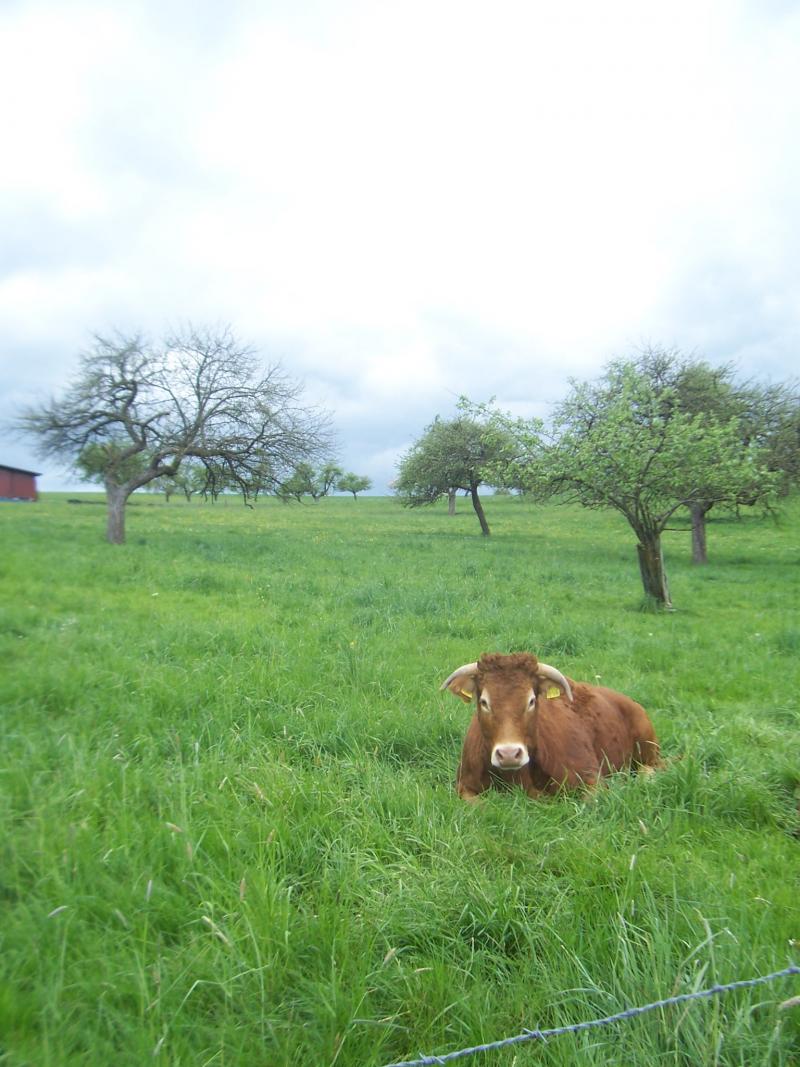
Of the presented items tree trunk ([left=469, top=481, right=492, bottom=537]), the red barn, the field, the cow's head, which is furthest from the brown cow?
the red barn

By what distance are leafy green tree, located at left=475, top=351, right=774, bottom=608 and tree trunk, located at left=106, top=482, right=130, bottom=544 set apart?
1405 centimetres

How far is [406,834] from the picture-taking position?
354 cm

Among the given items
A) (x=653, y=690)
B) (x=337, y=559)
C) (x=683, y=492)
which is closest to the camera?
(x=653, y=690)

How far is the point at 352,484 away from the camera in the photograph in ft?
386

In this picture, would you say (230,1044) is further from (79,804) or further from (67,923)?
(79,804)

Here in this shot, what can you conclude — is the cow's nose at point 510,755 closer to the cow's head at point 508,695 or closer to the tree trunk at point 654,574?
the cow's head at point 508,695

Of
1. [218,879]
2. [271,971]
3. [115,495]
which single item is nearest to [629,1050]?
[271,971]

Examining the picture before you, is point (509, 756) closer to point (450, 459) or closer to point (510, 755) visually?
point (510, 755)

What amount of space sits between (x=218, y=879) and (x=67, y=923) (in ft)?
2.13

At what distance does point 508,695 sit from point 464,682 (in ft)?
1.59

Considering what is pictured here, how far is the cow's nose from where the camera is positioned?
386 centimetres

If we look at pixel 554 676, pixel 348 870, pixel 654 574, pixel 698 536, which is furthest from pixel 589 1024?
pixel 698 536

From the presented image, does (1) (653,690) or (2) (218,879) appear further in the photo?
(1) (653,690)

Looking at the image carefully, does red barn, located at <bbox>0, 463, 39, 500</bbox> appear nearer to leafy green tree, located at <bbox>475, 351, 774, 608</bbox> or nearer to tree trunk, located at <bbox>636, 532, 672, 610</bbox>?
leafy green tree, located at <bbox>475, 351, 774, 608</bbox>
